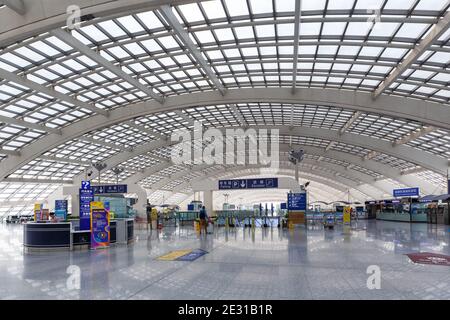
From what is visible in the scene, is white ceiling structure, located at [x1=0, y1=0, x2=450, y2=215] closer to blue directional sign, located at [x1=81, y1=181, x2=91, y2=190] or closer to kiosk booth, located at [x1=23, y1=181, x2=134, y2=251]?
blue directional sign, located at [x1=81, y1=181, x2=91, y2=190]

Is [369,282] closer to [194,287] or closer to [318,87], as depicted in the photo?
[194,287]

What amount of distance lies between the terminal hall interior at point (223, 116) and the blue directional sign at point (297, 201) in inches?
4.3

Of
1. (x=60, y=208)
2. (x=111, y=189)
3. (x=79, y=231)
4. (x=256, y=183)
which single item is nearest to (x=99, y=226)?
(x=79, y=231)

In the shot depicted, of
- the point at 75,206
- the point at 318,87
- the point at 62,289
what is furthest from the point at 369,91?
the point at 75,206

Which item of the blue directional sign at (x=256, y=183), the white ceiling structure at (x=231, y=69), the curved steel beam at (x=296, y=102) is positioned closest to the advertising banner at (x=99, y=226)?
the white ceiling structure at (x=231, y=69)

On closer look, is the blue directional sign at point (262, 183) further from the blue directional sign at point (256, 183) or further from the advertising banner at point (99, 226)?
the advertising banner at point (99, 226)

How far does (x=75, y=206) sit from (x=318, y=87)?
25186mm

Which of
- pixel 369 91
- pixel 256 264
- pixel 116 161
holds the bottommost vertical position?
pixel 256 264

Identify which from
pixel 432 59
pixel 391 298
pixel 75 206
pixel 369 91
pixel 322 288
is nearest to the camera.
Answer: pixel 391 298

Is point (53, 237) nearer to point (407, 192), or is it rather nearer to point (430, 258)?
point (430, 258)

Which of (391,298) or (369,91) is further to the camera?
(369,91)

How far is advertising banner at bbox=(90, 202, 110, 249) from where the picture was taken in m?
14.5

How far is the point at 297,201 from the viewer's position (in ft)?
91.8

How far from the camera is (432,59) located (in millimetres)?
20625
